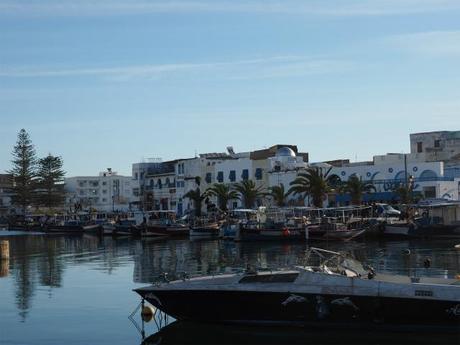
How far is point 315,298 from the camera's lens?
2283 cm

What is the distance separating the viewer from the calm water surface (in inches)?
922

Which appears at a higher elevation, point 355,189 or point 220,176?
point 220,176

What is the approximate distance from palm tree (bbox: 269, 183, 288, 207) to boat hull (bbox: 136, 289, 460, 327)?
237 ft

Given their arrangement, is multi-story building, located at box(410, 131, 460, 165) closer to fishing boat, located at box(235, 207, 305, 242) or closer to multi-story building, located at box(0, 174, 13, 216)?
fishing boat, located at box(235, 207, 305, 242)

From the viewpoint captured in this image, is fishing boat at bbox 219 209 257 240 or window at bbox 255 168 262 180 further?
window at bbox 255 168 262 180

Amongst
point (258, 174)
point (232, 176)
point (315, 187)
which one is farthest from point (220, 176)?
point (315, 187)

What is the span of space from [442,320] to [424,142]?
3812 inches

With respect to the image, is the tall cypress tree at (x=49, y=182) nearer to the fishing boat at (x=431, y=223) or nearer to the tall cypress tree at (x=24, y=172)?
the tall cypress tree at (x=24, y=172)

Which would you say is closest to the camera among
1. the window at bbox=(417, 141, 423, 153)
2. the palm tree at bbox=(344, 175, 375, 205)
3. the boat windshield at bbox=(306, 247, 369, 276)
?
the boat windshield at bbox=(306, 247, 369, 276)

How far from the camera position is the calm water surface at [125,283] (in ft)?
76.8

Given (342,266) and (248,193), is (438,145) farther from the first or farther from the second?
(342,266)

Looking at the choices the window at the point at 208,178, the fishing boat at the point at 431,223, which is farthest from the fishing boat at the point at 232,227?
the window at the point at 208,178

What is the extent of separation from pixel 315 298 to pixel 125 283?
17.0 meters

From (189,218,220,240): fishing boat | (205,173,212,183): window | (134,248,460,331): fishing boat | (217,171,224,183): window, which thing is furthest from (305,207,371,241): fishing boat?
(134,248,460,331): fishing boat
